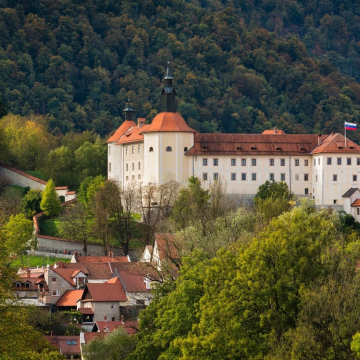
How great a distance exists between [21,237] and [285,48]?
108 meters

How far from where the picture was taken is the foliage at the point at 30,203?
10038cm

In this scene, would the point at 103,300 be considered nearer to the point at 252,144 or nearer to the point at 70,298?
the point at 70,298

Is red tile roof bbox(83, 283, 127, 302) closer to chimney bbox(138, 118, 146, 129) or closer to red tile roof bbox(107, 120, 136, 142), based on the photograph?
red tile roof bbox(107, 120, 136, 142)

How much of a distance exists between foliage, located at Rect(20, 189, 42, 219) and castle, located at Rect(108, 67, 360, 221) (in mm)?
7836

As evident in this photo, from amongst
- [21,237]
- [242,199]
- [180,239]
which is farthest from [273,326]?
[242,199]

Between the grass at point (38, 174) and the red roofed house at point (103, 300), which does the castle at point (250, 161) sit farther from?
the red roofed house at point (103, 300)

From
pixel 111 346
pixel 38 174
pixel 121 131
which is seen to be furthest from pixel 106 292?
pixel 38 174

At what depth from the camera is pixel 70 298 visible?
8000 cm

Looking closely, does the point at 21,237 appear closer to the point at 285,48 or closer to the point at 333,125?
the point at 333,125

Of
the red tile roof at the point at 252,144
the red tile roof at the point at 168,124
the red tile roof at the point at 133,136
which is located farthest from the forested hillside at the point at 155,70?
the red tile roof at the point at 252,144

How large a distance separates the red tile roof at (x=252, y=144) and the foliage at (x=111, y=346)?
40221 millimetres

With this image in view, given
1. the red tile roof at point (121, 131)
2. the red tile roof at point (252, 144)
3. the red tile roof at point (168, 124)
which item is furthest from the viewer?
the red tile roof at point (121, 131)

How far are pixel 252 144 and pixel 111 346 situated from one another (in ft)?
149

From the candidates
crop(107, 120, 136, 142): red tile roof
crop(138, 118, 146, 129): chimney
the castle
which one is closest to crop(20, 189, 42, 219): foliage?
the castle
